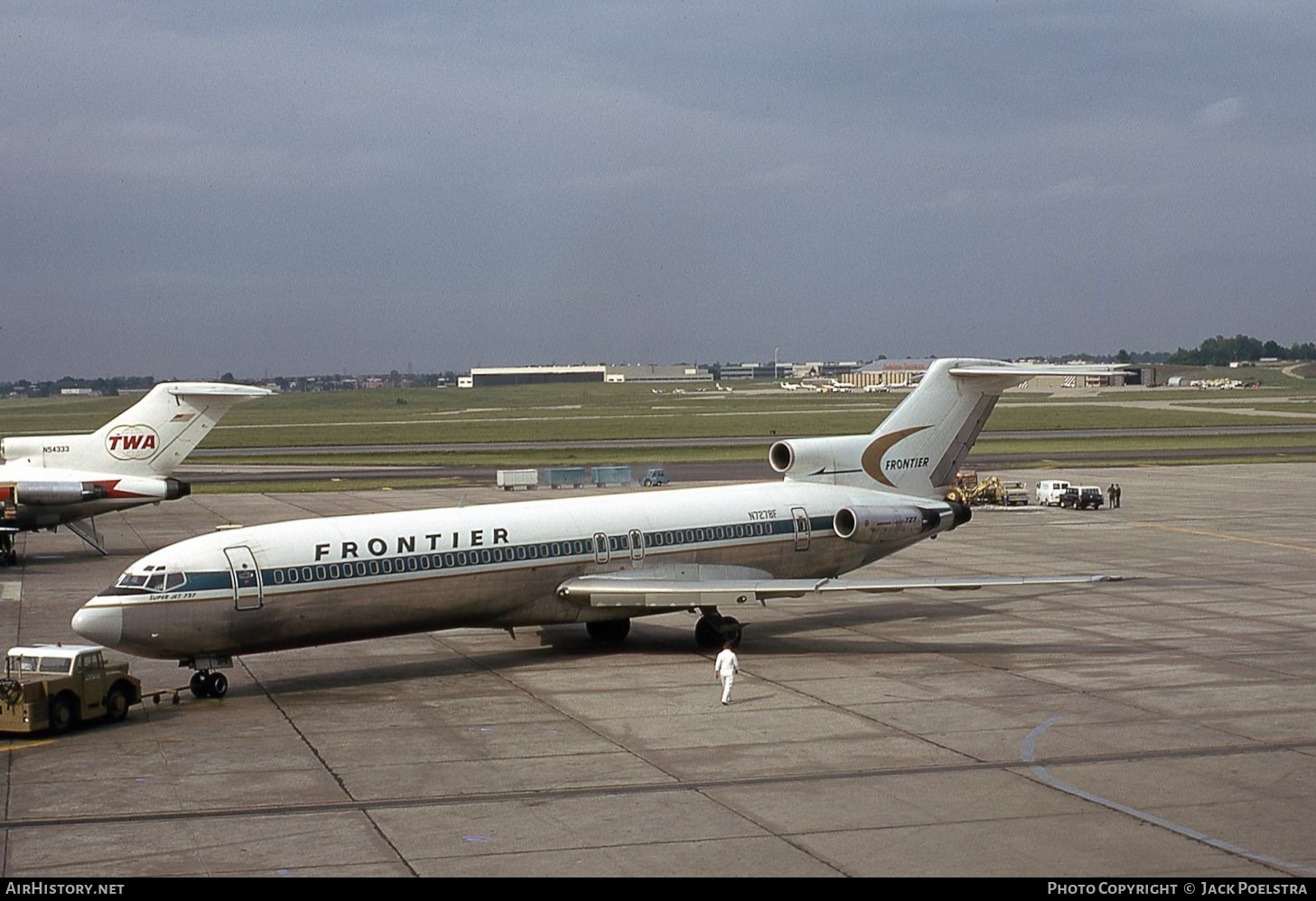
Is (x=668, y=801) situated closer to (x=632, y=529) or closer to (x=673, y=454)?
(x=632, y=529)

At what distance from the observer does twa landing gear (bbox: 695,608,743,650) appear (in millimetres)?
33125

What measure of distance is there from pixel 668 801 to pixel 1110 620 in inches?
766

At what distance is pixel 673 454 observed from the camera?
336 ft

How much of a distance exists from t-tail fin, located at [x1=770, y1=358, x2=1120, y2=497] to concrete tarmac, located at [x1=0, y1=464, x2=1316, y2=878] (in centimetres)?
376

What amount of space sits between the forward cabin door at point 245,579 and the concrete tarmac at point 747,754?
2021 mm

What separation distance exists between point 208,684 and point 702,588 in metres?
10.7

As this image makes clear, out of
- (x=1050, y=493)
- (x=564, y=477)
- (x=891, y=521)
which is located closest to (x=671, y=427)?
(x=564, y=477)

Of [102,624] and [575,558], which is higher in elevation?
[575,558]

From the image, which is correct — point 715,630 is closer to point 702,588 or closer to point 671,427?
point 702,588

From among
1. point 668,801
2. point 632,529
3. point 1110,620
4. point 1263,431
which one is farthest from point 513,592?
point 1263,431

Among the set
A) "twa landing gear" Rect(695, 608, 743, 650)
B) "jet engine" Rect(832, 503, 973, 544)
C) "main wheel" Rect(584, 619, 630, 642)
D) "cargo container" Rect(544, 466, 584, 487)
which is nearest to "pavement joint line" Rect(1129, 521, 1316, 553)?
"jet engine" Rect(832, 503, 973, 544)

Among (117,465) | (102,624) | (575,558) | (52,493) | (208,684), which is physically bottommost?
(208,684)

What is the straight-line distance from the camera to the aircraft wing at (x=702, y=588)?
31609mm

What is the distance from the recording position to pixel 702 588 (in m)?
32.1
